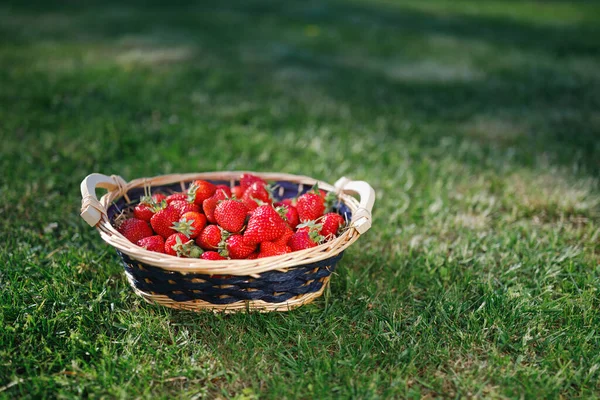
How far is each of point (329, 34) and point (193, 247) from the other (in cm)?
593

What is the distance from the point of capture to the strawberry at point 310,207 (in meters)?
2.27

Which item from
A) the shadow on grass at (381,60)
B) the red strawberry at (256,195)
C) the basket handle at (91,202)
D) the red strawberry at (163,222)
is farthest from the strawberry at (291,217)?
the shadow on grass at (381,60)

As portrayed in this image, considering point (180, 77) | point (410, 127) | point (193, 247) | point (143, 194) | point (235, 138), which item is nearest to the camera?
point (193, 247)

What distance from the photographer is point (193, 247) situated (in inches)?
79.7

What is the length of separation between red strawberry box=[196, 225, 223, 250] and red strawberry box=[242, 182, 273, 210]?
0.23 m

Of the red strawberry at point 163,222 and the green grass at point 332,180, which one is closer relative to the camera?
the green grass at point 332,180

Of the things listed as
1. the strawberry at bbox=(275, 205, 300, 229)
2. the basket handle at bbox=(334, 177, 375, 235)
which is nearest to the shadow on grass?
the basket handle at bbox=(334, 177, 375, 235)

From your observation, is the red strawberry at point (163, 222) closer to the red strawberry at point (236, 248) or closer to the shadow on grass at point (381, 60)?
the red strawberry at point (236, 248)

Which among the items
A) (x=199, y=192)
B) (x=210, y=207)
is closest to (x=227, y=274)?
(x=210, y=207)

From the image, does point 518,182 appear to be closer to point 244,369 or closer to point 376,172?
point 376,172

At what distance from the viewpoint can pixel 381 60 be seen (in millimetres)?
6098

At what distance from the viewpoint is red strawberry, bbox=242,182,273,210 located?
227 centimetres

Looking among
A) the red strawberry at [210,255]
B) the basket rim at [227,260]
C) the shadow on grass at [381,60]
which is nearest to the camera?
the basket rim at [227,260]

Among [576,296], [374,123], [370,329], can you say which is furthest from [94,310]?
[374,123]
